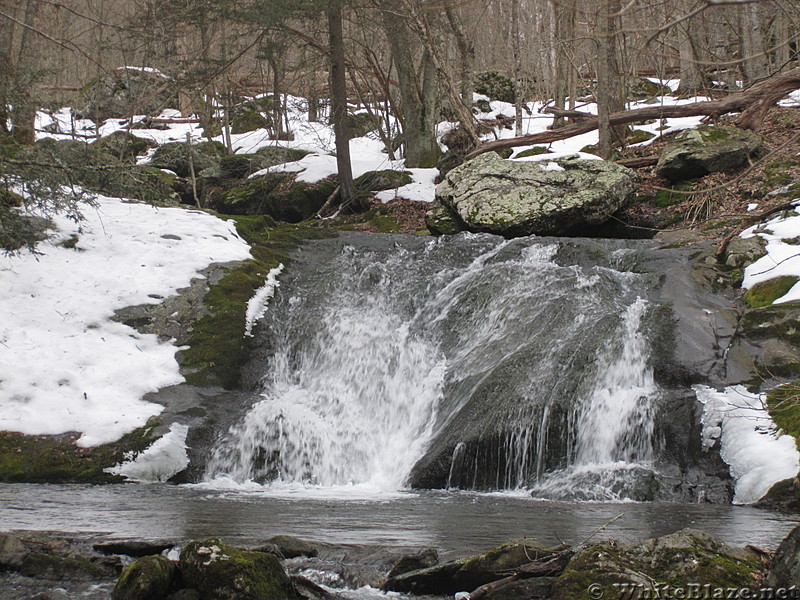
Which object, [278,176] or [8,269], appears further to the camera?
[278,176]

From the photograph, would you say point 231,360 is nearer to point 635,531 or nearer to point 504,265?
point 504,265

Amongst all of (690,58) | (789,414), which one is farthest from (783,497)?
(690,58)

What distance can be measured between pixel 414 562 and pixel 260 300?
719 cm

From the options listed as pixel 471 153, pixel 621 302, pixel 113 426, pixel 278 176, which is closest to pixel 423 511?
pixel 113 426

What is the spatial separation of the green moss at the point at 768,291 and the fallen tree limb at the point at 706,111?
15.8ft

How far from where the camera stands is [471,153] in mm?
17172

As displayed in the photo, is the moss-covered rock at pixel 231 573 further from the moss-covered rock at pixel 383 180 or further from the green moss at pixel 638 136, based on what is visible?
the green moss at pixel 638 136

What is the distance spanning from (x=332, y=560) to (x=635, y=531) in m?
2.14

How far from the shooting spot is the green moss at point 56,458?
740cm

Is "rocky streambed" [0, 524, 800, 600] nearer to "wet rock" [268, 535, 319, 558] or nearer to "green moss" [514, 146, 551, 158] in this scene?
"wet rock" [268, 535, 319, 558]

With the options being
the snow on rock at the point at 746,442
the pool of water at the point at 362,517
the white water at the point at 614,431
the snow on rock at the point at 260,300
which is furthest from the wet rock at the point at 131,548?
the snow on rock at the point at 260,300

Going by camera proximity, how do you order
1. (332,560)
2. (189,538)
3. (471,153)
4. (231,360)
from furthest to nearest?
(471,153)
(231,360)
(189,538)
(332,560)

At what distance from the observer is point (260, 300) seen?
10742 mm

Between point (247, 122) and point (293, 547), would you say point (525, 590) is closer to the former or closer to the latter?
point (293, 547)
